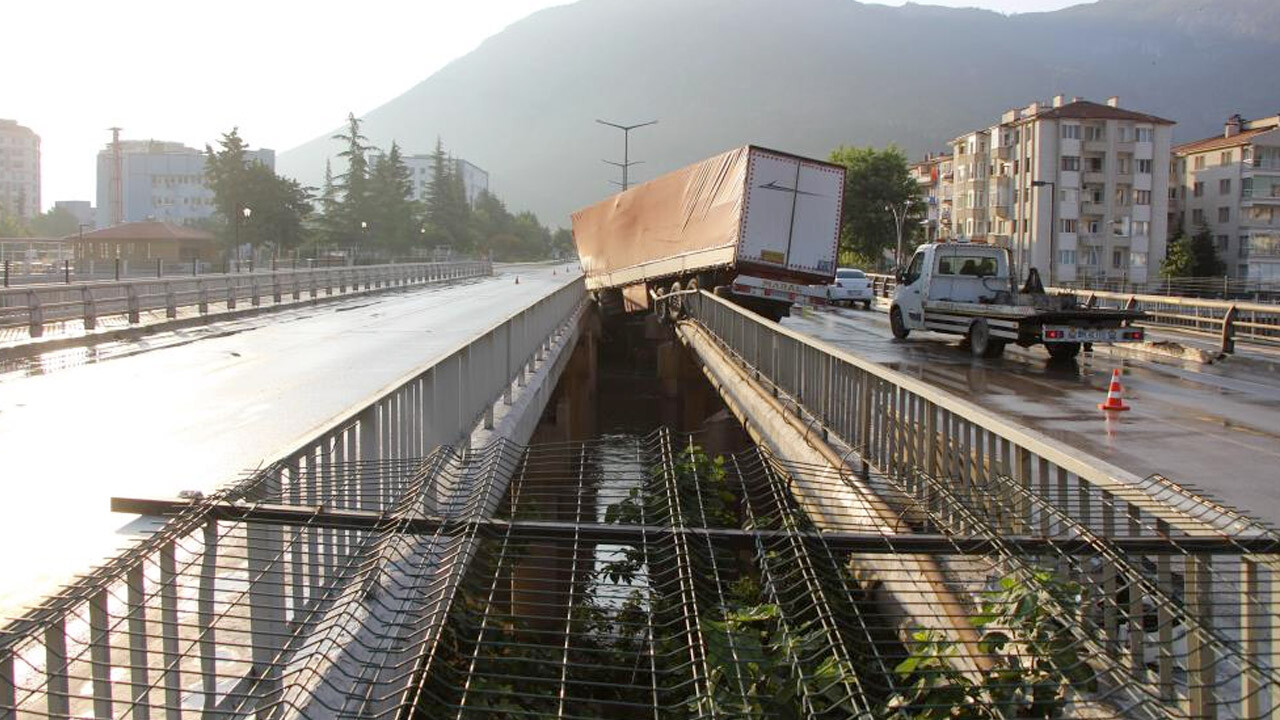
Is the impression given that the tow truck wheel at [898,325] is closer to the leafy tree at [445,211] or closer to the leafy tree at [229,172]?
the leafy tree at [229,172]

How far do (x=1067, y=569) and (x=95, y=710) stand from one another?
138 inches

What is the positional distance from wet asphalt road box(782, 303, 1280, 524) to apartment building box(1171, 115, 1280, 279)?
262 feet

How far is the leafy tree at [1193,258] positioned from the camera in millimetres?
97750

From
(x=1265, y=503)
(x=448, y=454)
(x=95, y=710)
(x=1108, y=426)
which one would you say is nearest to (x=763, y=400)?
(x=1108, y=426)

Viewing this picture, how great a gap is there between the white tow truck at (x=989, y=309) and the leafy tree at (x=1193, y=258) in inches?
2907

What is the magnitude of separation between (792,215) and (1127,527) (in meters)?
24.8

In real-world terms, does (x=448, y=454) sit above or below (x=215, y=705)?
above

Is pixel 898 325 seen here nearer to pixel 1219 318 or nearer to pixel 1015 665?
pixel 1219 318

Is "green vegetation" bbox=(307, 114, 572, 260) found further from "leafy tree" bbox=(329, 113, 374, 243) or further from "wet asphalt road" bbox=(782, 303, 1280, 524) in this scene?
"wet asphalt road" bbox=(782, 303, 1280, 524)

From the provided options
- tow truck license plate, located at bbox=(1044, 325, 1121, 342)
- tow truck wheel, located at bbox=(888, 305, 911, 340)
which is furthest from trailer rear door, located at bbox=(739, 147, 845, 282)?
tow truck license plate, located at bbox=(1044, 325, 1121, 342)


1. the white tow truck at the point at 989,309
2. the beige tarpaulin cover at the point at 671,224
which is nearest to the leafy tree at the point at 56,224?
the beige tarpaulin cover at the point at 671,224

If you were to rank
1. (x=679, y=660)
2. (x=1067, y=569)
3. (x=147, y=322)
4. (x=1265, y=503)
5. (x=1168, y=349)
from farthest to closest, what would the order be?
(x=147, y=322)
(x=1168, y=349)
(x=1265, y=503)
(x=1067, y=569)
(x=679, y=660)

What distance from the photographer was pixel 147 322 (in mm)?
33031

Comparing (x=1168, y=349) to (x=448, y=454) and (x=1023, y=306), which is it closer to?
(x=1023, y=306)
